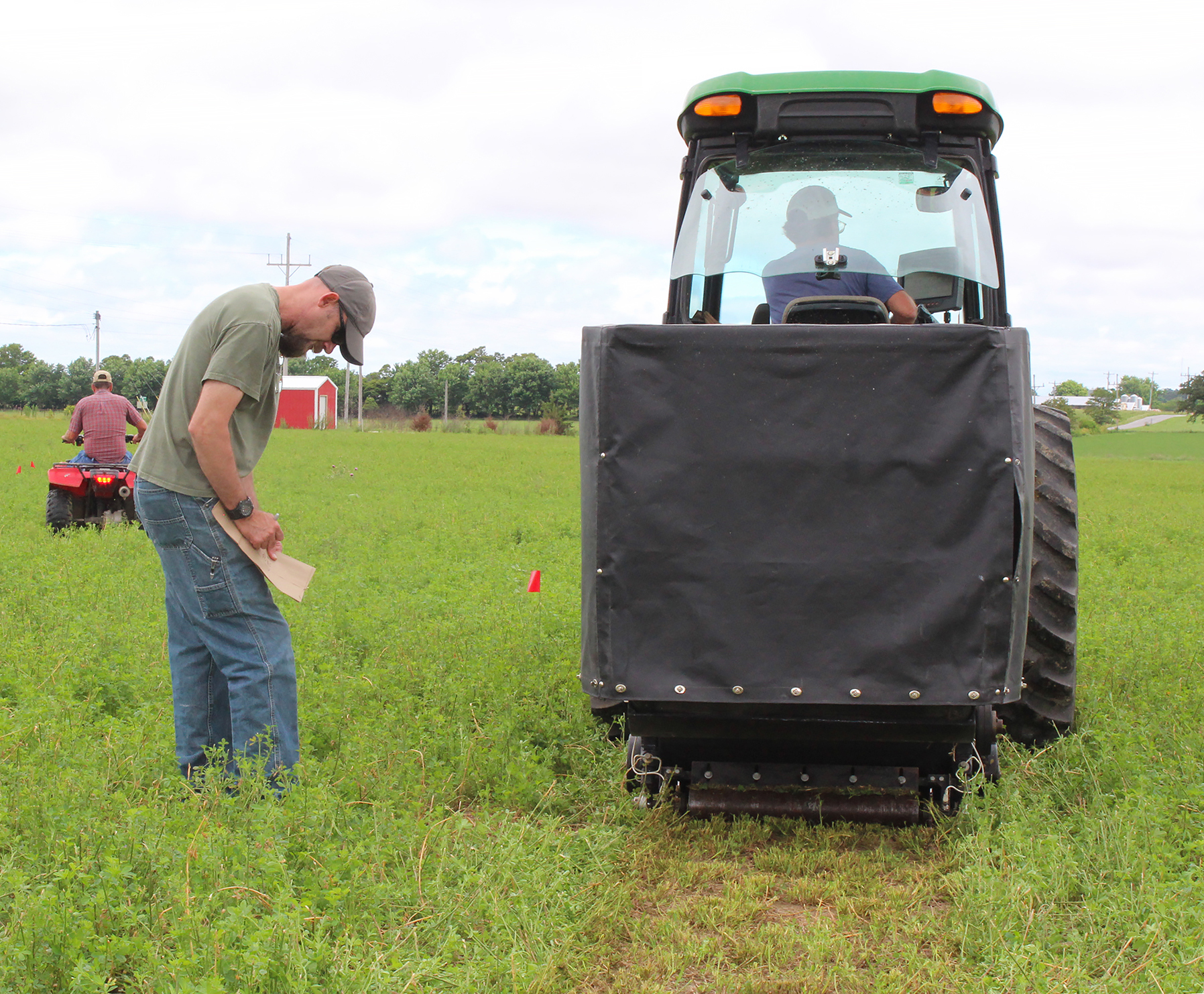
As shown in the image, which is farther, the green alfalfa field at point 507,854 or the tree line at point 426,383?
the tree line at point 426,383

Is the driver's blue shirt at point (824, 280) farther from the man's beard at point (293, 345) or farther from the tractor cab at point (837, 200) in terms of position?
the man's beard at point (293, 345)

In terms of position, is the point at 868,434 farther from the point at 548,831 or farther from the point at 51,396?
the point at 51,396

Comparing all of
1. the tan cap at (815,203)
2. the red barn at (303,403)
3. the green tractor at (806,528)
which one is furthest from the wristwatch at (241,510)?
the red barn at (303,403)

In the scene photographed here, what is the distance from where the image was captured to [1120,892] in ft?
11.0

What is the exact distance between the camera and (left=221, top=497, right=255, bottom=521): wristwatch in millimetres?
3928

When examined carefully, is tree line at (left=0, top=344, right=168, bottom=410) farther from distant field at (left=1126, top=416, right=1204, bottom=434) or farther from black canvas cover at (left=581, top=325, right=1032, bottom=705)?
black canvas cover at (left=581, top=325, right=1032, bottom=705)

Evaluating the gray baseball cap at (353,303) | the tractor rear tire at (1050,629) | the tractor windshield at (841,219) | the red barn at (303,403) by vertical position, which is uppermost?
the red barn at (303,403)

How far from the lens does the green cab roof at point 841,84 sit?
14.3 ft

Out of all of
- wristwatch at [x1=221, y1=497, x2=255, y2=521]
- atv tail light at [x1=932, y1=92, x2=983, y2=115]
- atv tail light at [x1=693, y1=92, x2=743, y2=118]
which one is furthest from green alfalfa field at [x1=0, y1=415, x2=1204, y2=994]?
atv tail light at [x1=693, y1=92, x2=743, y2=118]

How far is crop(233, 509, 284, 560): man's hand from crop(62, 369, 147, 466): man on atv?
7.98 m

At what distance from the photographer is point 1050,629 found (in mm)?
4559

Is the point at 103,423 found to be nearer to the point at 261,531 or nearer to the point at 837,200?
the point at 261,531

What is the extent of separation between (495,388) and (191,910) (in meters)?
92.3

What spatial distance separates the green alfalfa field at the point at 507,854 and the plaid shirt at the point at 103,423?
5.18 metres
